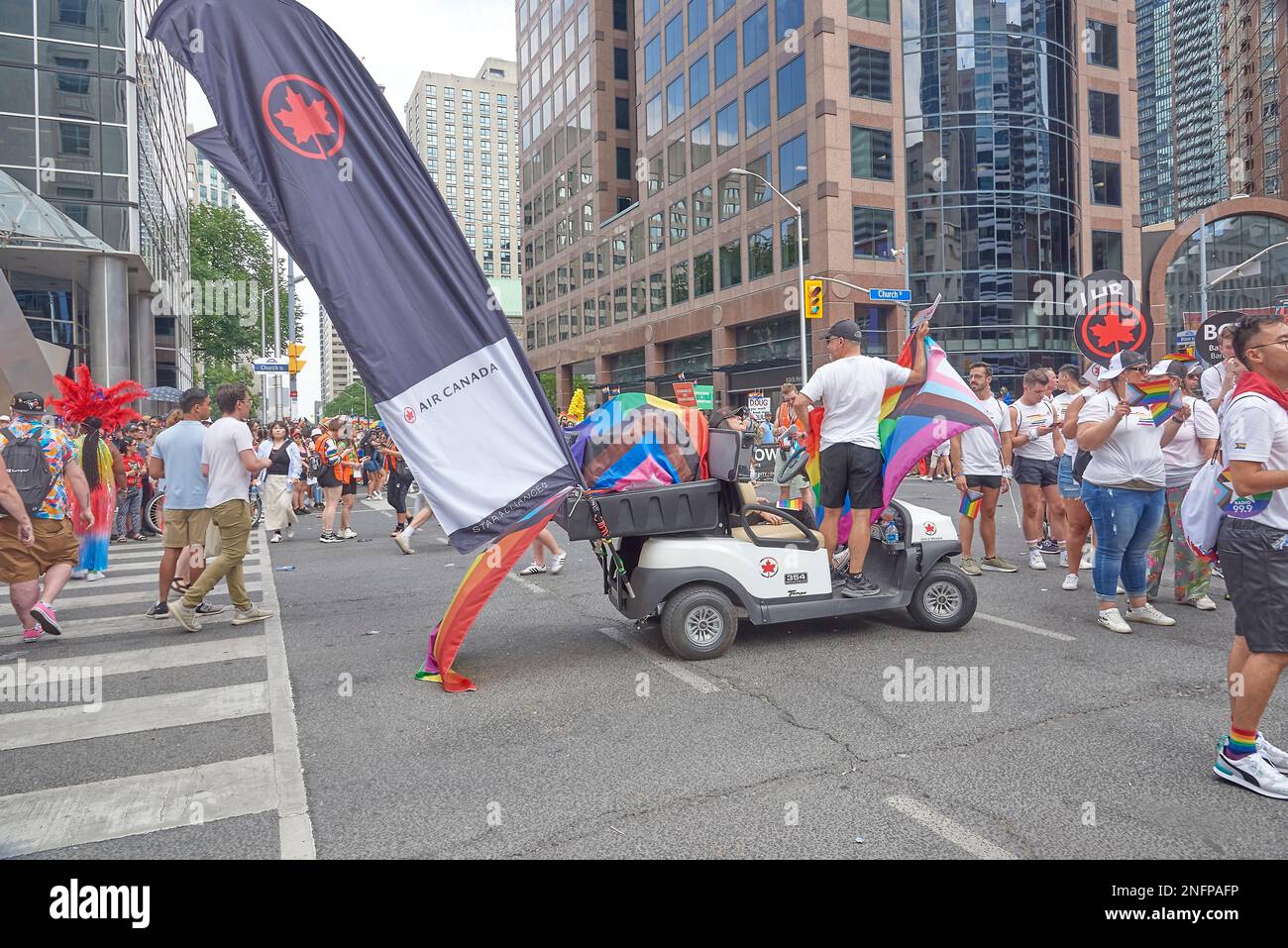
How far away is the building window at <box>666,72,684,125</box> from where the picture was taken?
50.2 metres

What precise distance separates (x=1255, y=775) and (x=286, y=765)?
429 centimetres

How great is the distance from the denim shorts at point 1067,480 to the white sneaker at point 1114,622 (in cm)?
193

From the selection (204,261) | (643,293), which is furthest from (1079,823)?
(204,261)

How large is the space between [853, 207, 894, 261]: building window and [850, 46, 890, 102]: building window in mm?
5327

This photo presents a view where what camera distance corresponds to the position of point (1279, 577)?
11.7 ft

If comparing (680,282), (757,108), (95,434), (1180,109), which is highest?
(1180,109)

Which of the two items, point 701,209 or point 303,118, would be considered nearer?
point 303,118

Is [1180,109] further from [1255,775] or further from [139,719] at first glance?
[139,719]

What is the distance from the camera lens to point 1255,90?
68.9 metres

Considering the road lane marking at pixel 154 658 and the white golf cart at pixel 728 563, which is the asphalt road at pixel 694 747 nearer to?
the road lane marking at pixel 154 658

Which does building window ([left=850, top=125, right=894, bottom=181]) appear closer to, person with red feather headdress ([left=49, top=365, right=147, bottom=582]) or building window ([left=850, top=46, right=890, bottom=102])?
building window ([left=850, top=46, right=890, bottom=102])

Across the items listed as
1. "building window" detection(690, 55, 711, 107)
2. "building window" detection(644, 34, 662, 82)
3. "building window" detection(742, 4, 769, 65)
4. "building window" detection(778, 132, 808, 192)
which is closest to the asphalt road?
"building window" detection(778, 132, 808, 192)

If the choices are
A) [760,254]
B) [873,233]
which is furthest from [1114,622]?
[760,254]

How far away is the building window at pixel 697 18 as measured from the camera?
156 ft
